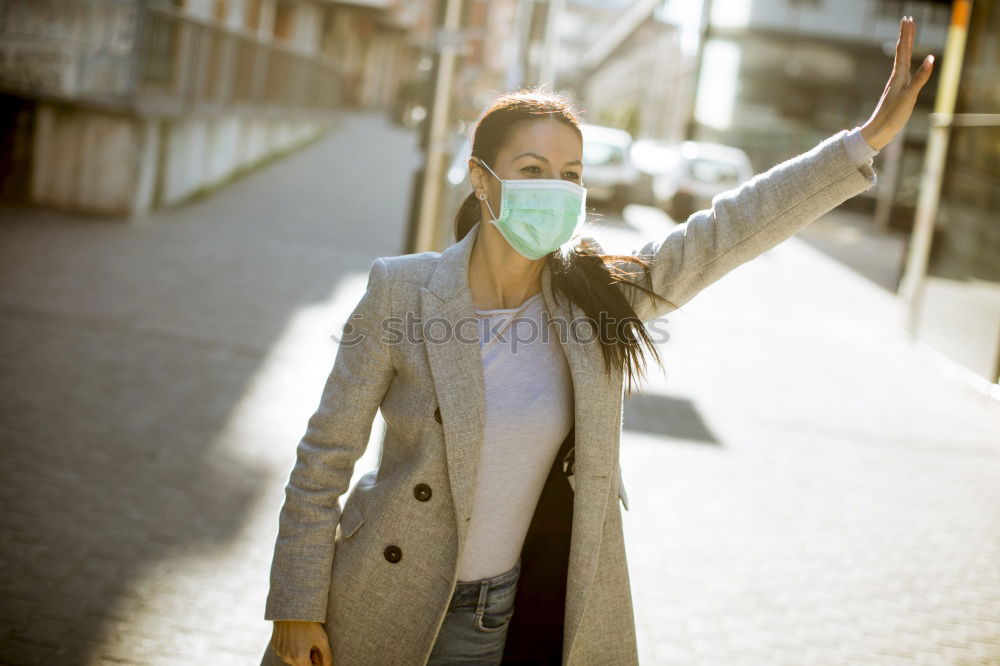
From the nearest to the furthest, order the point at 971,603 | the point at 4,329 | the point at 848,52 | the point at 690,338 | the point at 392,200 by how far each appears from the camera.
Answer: the point at 971,603, the point at 4,329, the point at 690,338, the point at 392,200, the point at 848,52

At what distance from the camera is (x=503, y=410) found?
243 cm

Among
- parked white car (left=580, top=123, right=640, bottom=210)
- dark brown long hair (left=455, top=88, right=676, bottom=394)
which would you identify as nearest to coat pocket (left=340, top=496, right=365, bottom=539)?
dark brown long hair (left=455, top=88, right=676, bottom=394)

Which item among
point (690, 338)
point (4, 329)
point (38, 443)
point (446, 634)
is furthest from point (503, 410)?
point (690, 338)

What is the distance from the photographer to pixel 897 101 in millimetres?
2365

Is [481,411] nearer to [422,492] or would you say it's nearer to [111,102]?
[422,492]

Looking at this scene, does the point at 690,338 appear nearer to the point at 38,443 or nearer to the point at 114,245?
the point at 114,245

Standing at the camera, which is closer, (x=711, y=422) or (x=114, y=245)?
(x=711, y=422)

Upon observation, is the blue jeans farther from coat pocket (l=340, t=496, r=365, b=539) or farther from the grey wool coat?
coat pocket (l=340, t=496, r=365, b=539)

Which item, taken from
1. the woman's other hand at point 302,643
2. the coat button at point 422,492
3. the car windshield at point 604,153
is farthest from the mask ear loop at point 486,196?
the car windshield at point 604,153

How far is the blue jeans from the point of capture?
8.13 ft

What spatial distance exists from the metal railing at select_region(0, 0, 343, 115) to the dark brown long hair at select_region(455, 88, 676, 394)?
11.4 metres

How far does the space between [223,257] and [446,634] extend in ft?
34.0

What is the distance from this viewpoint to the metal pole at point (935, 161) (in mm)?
12625

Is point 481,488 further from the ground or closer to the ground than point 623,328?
closer to the ground
